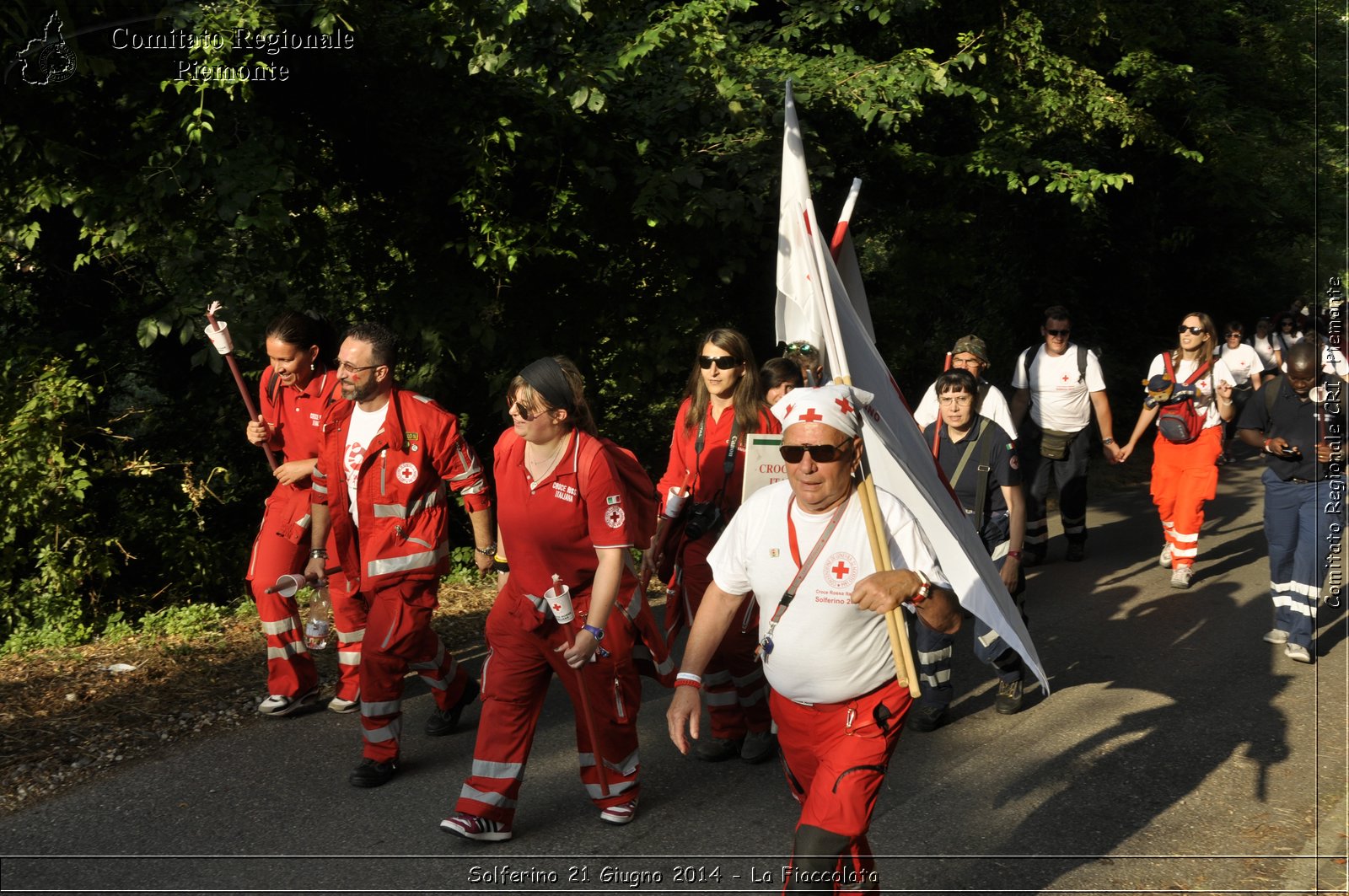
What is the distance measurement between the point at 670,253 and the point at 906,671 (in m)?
6.84

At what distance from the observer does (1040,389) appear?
36.9ft

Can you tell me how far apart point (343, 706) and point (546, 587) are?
2331 mm

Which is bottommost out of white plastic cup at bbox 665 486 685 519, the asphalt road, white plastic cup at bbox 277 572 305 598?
the asphalt road

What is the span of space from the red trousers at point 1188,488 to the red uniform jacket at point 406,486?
6.15m

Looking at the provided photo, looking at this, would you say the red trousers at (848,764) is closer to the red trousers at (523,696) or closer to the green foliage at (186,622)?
the red trousers at (523,696)

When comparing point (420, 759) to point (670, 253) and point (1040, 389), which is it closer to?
point (670, 253)

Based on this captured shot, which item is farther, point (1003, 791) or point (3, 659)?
point (3, 659)

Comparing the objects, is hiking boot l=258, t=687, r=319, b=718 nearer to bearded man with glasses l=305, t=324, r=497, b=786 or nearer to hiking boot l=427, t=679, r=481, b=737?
hiking boot l=427, t=679, r=481, b=737

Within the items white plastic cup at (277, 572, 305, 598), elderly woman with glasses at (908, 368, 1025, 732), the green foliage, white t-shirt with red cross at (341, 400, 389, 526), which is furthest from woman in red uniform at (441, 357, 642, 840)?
the green foliage

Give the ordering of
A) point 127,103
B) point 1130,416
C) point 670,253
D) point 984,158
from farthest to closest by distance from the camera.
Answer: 1. point 1130,416
2. point 984,158
3. point 670,253
4. point 127,103

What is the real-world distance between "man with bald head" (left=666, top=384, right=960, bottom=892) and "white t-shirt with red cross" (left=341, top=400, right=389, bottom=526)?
2.54 metres

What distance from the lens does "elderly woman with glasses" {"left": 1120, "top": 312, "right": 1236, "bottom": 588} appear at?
10023 mm

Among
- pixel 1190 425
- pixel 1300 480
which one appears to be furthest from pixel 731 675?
pixel 1190 425

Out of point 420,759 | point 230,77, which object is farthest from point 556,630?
point 230,77
